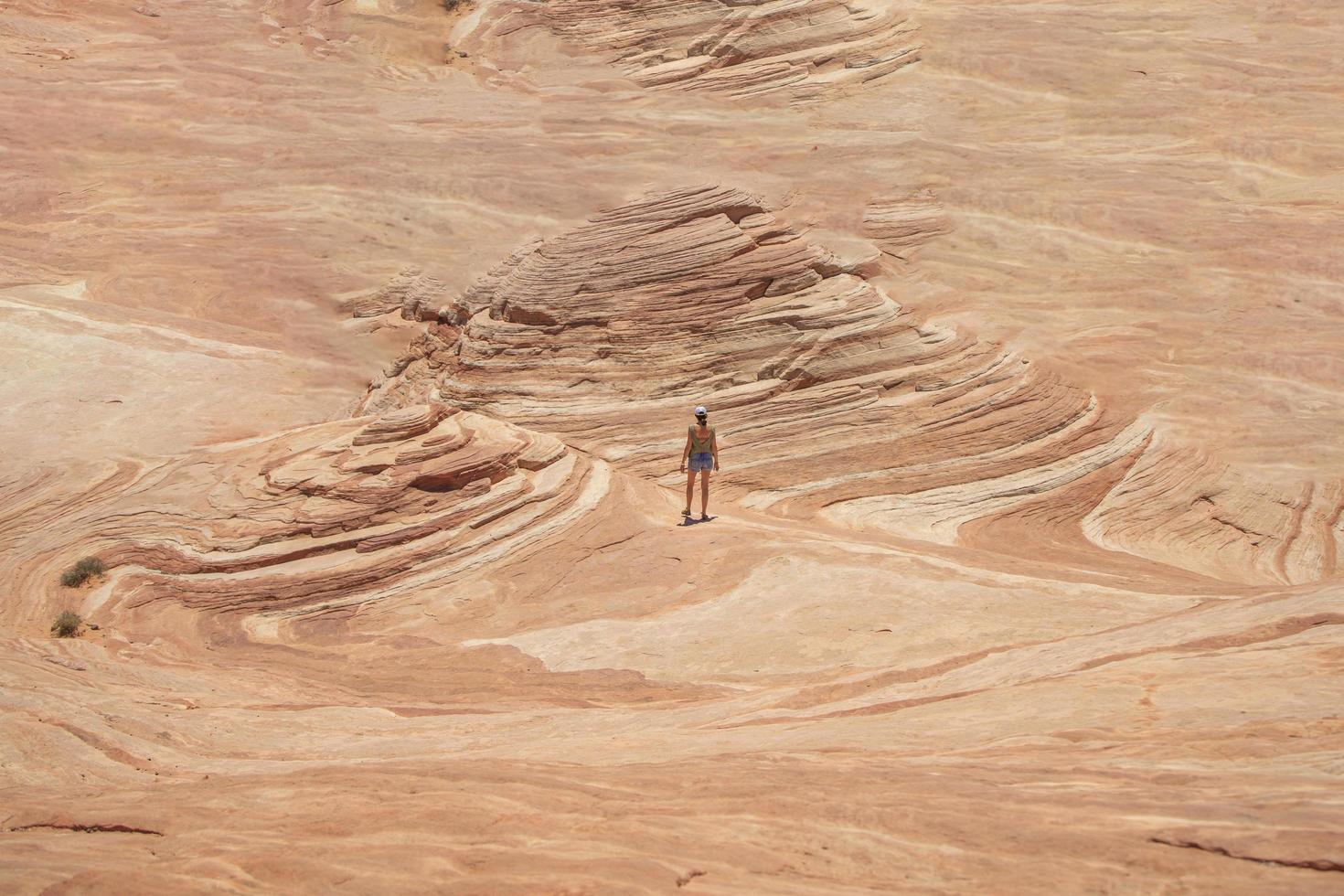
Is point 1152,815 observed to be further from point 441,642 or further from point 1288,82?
point 1288,82

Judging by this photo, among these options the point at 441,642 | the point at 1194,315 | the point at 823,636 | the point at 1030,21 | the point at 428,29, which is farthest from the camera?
the point at 428,29

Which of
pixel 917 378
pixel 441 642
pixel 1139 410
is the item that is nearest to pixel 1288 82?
pixel 1139 410

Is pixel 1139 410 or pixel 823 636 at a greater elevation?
pixel 1139 410

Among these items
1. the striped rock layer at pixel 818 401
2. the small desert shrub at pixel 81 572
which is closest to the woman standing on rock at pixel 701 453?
the striped rock layer at pixel 818 401

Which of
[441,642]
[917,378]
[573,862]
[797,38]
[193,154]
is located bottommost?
[441,642]

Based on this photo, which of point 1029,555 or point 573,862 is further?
point 1029,555

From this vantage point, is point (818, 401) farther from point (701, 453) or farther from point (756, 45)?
point (756, 45)
